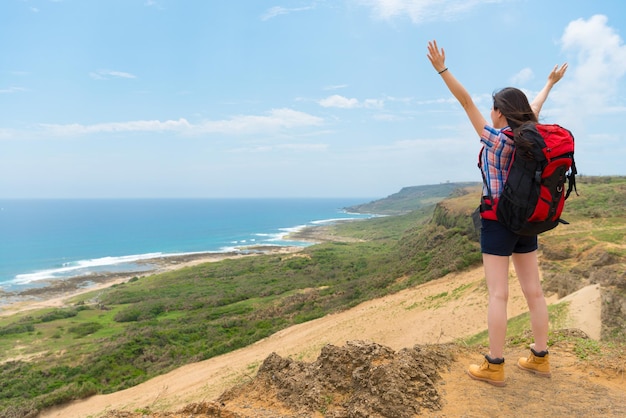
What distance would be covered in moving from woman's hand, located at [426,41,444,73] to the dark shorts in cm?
135

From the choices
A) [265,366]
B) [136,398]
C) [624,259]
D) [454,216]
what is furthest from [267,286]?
[265,366]

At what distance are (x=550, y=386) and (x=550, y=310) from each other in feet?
18.7

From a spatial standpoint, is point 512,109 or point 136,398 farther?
point 136,398

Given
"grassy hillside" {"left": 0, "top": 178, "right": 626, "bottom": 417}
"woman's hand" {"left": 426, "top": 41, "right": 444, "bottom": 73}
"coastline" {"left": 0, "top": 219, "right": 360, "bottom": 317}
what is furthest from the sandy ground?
"coastline" {"left": 0, "top": 219, "right": 360, "bottom": 317}

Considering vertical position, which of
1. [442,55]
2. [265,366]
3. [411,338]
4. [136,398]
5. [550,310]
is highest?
[442,55]

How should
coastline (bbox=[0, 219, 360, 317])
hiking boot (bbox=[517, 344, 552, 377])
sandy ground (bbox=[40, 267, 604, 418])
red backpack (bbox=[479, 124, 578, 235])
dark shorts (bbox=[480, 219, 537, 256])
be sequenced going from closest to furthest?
red backpack (bbox=[479, 124, 578, 235])
dark shorts (bbox=[480, 219, 537, 256])
hiking boot (bbox=[517, 344, 552, 377])
sandy ground (bbox=[40, 267, 604, 418])
coastline (bbox=[0, 219, 360, 317])

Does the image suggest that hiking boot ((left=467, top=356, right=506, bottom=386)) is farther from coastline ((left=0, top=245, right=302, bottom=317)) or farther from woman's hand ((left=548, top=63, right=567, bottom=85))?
coastline ((left=0, top=245, right=302, bottom=317))

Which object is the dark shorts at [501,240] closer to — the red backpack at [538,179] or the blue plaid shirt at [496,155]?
the red backpack at [538,179]

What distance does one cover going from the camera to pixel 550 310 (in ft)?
27.8

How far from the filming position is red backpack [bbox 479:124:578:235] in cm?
298

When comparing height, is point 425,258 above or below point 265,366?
below

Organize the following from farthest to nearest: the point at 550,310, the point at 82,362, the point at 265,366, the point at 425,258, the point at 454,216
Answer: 1. the point at 454,216
2. the point at 425,258
3. the point at 82,362
4. the point at 550,310
5. the point at 265,366

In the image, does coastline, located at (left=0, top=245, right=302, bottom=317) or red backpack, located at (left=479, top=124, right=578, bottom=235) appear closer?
red backpack, located at (left=479, top=124, right=578, bottom=235)

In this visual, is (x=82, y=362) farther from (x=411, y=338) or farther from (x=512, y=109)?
(x=512, y=109)
